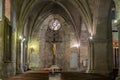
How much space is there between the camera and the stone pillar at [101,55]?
60.8 feet

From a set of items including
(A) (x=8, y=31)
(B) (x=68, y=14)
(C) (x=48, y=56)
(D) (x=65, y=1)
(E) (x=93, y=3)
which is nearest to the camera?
(A) (x=8, y=31)

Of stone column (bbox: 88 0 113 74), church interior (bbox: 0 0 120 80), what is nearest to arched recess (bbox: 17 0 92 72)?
church interior (bbox: 0 0 120 80)

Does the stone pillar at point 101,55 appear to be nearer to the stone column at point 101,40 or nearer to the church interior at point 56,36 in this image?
the stone column at point 101,40

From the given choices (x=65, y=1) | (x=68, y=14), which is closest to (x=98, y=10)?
(x=65, y=1)

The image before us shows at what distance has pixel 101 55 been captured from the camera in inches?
751

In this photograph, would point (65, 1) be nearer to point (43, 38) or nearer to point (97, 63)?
point (43, 38)

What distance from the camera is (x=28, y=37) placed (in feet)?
91.5

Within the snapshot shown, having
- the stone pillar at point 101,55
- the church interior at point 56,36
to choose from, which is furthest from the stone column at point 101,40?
the church interior at point 56,36

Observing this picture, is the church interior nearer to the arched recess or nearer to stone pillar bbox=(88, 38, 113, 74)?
the arched recess

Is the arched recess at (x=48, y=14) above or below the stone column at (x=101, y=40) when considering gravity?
above

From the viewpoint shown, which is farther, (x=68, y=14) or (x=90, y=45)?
(x=68, y=14)

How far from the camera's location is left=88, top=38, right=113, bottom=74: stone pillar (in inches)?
730

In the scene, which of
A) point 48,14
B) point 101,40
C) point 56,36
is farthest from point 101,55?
point 56,36

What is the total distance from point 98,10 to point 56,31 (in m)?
12.5
